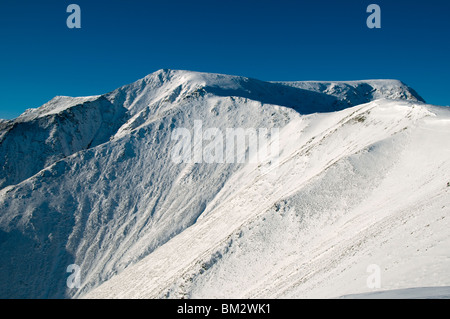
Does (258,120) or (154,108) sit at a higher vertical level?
(154,108)

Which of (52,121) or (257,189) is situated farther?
(52,121)

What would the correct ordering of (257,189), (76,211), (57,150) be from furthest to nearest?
(57,150)
(76,211)
(257,189)

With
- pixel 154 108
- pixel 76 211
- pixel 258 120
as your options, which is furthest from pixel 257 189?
pixel 154 108

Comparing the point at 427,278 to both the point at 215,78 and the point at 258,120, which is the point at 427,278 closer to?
the point at 258,120

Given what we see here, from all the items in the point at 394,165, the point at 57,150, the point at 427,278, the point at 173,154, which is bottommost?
the point at 427,278

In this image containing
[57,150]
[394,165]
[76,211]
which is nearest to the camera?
[394,165]

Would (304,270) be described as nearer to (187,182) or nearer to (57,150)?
(187,182)

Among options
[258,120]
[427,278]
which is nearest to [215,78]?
[258,120]
